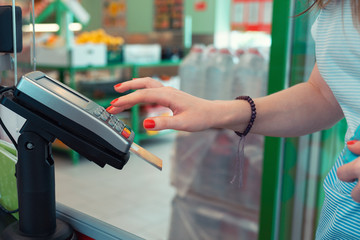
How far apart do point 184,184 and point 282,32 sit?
1008mm

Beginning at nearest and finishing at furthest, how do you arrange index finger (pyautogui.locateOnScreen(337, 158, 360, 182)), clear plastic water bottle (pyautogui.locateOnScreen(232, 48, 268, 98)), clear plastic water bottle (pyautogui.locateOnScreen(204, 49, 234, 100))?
index finger (pyautogui.locateOnScreen(337, 158, 360, 182))
clear plastic water bottle (pyautogui.locateOnScreen(232, 48, 268, 98))
clear plastic water bottle (pyautogui.locateOnScreen(204, 49, 234, 100))

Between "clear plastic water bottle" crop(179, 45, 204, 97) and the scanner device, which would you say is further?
"clear plastic water bottle" crop(179, 45, 204, 97)

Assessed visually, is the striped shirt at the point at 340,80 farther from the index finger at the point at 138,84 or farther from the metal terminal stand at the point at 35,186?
the metal terminal stand at the point at 35,186

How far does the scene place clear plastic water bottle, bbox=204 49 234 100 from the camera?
7.30 feet

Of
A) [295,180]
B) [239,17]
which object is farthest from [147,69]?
[295,180]

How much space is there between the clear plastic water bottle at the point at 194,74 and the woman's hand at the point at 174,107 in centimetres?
151

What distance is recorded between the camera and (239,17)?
6.05 meters

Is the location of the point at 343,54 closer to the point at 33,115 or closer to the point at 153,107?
the point at 33,115

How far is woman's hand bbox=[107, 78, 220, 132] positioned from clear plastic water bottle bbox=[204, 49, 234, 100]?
145cm

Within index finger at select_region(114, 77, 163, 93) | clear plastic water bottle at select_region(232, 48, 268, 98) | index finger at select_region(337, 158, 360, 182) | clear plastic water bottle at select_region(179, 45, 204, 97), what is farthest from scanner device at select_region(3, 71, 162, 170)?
clear plastic water bottle at select_region(179, 45, 204, 97)

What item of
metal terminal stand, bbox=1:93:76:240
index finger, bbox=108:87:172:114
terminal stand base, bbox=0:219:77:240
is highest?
index finger, bbox=108:87:172:114

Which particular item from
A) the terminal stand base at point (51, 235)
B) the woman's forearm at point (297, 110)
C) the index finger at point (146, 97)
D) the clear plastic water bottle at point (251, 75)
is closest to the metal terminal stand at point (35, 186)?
the terminal stand base at point (51, 235)

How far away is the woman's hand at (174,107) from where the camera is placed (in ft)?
2.26

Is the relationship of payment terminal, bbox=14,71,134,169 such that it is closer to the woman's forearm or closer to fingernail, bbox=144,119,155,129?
fingernail, bbox=144,119,155,129
